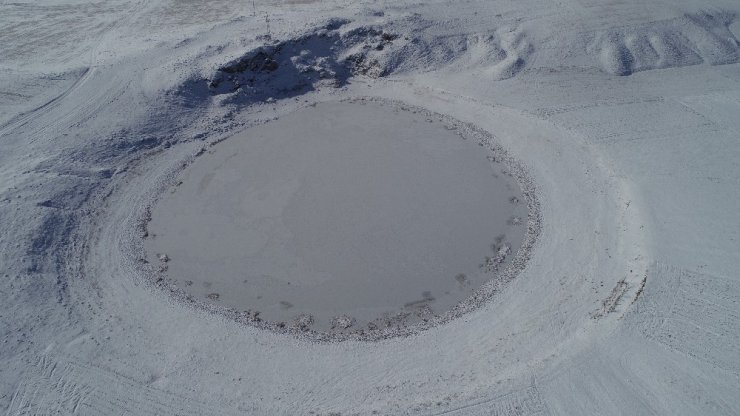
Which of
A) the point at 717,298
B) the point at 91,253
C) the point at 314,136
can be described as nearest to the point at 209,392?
the point at 91,253

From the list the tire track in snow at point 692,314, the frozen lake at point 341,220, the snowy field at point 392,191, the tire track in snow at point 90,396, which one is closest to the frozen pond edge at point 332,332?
the snowy field at point 392,191

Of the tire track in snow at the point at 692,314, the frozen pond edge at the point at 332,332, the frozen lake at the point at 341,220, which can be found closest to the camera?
the tire track in snow at the point at 692,314

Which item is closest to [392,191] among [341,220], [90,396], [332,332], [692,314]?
[341,220]

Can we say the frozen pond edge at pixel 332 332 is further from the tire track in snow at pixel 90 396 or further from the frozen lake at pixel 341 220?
the tire track in snow at pixel 90 396

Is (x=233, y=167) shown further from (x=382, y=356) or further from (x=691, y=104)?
(x=691, y=104)

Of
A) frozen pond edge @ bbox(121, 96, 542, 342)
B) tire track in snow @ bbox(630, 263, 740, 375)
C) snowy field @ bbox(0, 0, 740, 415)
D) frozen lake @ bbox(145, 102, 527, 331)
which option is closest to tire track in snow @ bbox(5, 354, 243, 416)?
snowy field @ bbox(0, 0, 740, 415)
